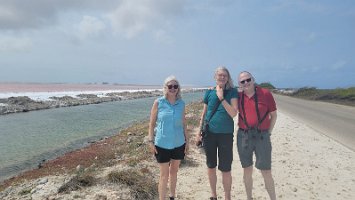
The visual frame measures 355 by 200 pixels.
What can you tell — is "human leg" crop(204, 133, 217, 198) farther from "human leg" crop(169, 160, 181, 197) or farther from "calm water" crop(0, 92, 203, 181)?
"calm water" crop(0, 92, 203, 181)

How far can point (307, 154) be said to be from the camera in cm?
1223

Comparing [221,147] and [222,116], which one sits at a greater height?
[222,116]

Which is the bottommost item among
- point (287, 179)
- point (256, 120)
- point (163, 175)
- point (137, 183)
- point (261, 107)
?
point (287, 179)

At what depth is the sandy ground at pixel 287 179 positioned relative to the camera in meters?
8.12

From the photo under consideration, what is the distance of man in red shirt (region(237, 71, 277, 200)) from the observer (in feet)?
21.7

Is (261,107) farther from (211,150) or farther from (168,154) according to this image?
(168,154)

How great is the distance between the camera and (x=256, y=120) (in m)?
6.61

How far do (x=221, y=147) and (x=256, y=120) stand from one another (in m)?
0.79

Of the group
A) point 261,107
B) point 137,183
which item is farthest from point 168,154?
point 137,183

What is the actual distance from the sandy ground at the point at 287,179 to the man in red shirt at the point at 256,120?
5.32 feet

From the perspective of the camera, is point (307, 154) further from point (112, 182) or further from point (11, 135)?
point (11, 135)

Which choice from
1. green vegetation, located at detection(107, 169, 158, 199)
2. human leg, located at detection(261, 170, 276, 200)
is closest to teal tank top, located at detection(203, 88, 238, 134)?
human leg, located at detection(261, 170, 276, 200)

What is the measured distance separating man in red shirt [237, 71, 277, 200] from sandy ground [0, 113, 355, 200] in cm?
162

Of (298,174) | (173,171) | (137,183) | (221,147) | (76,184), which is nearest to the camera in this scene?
(221,147)
